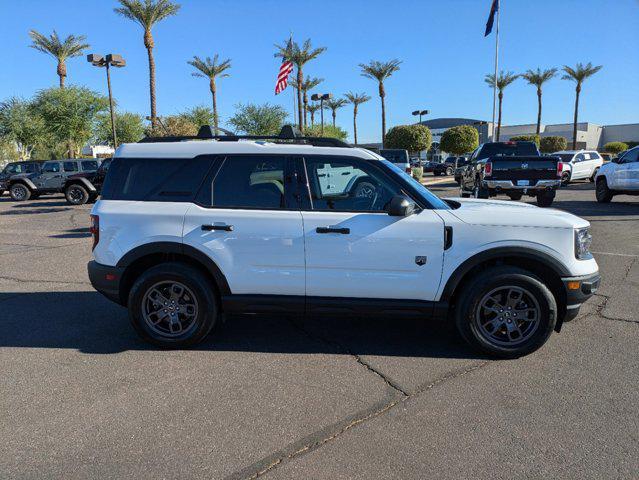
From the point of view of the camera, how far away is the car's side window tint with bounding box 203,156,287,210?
3.89 metres

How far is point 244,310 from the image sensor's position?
156 inches

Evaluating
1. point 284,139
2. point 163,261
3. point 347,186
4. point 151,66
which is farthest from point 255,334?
point 151,66

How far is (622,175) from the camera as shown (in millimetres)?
13656

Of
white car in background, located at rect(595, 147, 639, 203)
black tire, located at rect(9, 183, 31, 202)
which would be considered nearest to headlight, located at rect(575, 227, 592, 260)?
white car in background, located at rect(595, 147, 639, 203)

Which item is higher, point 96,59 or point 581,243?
point 96,59

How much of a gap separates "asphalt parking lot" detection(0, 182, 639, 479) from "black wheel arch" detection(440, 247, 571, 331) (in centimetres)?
53

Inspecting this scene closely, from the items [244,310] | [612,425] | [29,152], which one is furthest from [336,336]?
[29,152]

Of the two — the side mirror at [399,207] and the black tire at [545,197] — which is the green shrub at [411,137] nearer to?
the black tire at [545,197]

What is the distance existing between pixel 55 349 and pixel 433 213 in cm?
348

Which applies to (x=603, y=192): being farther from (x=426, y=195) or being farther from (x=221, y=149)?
(x=221, y=149)

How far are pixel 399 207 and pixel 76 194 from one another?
57.4 feet

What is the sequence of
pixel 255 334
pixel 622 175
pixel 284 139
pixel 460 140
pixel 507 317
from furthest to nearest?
1. pixel 460 140
2. pixel 622 175
3. pixel 255 334
4. pixel 284 139
5. pixel 507 317

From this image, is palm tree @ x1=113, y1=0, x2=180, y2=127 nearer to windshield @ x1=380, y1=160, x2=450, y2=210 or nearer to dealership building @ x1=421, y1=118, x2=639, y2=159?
windshield @ x1=380, y1=160, x2=450, y2=210

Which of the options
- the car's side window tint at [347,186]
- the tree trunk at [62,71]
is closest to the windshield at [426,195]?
the car's side window tint at [347,186]
